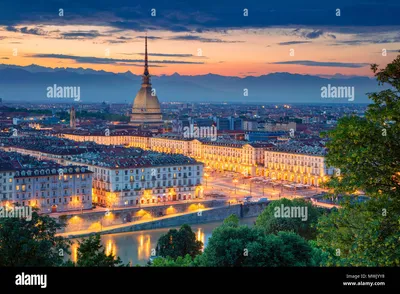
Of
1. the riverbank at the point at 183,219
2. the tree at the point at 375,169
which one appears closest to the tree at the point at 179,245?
the riverbank at the point at 183,219

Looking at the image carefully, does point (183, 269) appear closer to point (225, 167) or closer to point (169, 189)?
point (169, 189)

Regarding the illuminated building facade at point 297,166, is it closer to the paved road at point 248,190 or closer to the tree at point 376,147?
the paved road at point 248,190

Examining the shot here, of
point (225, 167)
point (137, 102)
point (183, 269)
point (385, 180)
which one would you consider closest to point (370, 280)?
point (183, 269)

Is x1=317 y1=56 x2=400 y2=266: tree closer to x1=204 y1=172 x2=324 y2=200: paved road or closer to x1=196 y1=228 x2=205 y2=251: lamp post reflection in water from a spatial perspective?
x1=196 y1=228 x2=205 y2=251: lamp post reflection in water

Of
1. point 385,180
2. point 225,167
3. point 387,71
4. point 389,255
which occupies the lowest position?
point 225,167

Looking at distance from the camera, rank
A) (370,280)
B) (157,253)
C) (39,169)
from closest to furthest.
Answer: (370,280)
(157,253)
(39,169)

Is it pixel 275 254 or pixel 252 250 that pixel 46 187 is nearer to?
pixel 252 250
